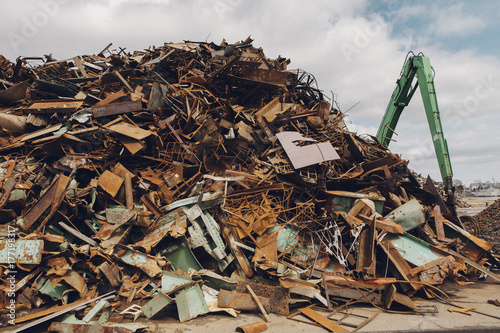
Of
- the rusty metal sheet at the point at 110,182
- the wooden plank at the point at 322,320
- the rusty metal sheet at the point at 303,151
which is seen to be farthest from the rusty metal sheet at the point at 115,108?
the wooden plank at the point at 322,320

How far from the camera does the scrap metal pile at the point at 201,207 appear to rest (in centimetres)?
397

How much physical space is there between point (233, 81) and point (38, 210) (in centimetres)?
473

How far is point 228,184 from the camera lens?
529 centimetres

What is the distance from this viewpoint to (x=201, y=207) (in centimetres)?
484

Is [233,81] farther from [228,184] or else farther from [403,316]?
[403,316]

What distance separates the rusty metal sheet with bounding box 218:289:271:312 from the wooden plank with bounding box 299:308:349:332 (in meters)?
0.50

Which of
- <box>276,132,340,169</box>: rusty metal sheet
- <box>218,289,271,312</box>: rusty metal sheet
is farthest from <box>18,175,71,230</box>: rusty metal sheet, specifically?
<box>276,132,340,169</box>: rusty metal sheet

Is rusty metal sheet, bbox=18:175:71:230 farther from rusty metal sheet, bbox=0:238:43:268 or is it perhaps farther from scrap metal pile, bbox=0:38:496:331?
rusty metal sheet, bbox=0:238:43:268

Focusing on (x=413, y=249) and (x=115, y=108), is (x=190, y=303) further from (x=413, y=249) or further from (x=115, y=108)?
(x=115, y=108)

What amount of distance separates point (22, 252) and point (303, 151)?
4810mm

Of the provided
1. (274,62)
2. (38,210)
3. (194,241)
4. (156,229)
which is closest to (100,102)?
(38,210)

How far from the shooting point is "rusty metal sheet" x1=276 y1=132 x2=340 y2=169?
5.44 meters

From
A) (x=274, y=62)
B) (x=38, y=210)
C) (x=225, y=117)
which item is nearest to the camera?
(x=38, y=210)

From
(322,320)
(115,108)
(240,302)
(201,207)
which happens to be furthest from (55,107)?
(322,320)
